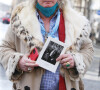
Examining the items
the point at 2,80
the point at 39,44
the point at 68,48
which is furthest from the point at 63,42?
the point at 2,80

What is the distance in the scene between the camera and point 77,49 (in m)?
2.08

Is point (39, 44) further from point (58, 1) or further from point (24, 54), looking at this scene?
point (58, 1)

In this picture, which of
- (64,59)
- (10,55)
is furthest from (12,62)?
(64,59)

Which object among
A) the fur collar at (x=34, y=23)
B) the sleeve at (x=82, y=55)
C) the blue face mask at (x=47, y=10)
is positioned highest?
the blue face mask at (x=47, y=10)

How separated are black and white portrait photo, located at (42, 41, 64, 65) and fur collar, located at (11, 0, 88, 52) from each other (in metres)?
0.10

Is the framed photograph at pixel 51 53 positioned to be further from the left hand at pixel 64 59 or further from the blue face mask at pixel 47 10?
the blue face mask at pixel 47 10

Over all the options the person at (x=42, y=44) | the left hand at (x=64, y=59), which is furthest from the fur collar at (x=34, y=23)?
the left hand at (x=64, y=59)

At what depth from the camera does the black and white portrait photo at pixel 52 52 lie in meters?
1.94

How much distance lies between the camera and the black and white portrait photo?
1.94m

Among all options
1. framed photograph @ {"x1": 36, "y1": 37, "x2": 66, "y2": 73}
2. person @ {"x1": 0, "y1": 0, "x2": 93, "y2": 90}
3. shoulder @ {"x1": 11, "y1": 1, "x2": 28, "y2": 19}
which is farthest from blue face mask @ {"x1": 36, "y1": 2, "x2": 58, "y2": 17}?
framed photograph @ {"x1": 36, "y1": 37, "x2": 66, "y2": 73}

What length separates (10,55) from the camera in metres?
2.07

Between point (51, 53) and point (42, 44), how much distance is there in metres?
0.11

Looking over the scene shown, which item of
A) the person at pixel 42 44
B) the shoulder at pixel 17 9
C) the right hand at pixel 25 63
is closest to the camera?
the right hand at pixel 25 63

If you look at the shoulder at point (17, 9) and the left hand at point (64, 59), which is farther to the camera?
the shoulder at point (17, 9)
